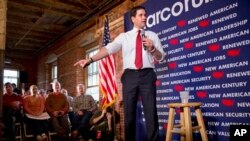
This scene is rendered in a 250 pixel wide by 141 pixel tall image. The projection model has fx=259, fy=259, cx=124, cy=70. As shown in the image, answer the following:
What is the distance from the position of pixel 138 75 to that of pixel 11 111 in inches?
153

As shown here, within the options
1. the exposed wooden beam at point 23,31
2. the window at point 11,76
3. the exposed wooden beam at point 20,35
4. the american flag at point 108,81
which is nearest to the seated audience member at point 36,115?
the american flag at point 108,81

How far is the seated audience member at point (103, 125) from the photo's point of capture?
4887 millimetres

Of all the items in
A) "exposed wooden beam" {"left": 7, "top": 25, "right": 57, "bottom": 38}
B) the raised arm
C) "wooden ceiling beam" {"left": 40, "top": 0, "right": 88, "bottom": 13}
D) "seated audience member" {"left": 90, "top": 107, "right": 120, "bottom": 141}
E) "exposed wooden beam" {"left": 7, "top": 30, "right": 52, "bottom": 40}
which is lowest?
"seated audience member" {"left": 90, "top": 107, "right": 120, "bottom": 141}

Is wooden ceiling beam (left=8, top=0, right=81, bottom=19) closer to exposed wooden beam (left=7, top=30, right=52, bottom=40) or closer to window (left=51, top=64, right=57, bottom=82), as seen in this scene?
exposed wooden beam (left=7, top=30, right=52, bottom=40)

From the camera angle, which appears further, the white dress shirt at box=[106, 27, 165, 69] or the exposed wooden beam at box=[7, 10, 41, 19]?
the exposed wooden beam at box=[7, 10, 41, 19]

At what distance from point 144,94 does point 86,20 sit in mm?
4947

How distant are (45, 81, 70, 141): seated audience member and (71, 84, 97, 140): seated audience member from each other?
0.19 m

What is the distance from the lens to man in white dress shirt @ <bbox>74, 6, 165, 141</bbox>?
230 cm

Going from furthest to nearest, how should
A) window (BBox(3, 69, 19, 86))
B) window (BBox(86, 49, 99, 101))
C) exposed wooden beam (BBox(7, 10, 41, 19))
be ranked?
window (BBox(3, 69, 19, 86)), window (BBox(86, 49, 99, 101)), exposed wooden beam (BBox(7, 10, 41, 19))

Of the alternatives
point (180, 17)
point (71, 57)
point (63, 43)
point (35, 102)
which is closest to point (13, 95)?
point (35, 102)

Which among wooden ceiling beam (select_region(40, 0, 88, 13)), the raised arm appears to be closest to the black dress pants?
the raised arm

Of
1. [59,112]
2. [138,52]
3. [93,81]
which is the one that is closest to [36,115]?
[59,112]

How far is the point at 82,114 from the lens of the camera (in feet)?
17.7

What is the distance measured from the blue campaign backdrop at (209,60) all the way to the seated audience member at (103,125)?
4.34 ft
